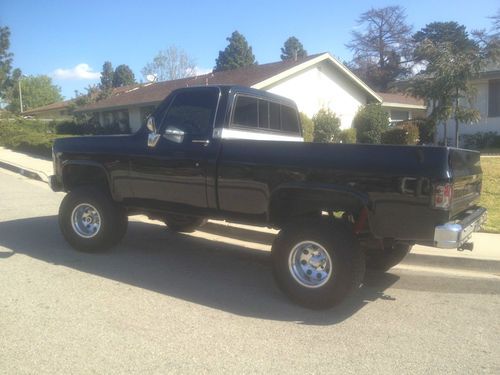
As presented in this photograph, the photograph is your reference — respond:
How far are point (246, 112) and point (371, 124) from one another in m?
18.1

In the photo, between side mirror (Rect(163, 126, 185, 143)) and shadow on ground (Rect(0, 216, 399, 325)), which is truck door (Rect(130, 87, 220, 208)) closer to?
side mirror (Rect(163, 126, 185, 143))

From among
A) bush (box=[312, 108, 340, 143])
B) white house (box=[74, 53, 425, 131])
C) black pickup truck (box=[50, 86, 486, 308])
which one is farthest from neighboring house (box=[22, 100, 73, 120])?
black pickup truck (box=[50, 86, 486, 308])

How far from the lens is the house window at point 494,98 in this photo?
71.1ft

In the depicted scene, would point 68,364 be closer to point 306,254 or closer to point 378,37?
point 306,254

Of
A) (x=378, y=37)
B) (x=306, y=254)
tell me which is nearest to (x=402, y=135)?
(x=306, y=254)

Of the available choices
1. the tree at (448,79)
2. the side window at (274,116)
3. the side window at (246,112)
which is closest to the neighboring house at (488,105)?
the tree at (448,79)

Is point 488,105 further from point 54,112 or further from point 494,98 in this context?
point 54,112

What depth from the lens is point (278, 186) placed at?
4.63 meters

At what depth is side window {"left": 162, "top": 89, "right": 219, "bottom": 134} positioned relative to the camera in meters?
5.32

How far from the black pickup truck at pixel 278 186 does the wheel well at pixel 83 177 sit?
1cm

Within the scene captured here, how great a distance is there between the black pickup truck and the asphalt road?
0.40 metres

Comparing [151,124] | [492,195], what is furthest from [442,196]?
[492,195]

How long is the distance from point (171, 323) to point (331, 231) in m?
1.61

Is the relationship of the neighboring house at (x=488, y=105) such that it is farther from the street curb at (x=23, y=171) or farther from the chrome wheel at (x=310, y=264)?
the chrome wheel at (x=310, y=264)
